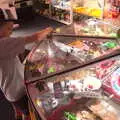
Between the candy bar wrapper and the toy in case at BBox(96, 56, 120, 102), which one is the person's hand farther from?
the candy bar wrapper

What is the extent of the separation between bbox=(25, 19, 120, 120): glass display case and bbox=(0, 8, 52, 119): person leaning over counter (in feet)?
0.48

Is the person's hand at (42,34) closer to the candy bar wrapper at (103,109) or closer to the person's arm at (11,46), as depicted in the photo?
the person's arm at (11,46)

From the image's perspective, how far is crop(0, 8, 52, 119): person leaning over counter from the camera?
2.03 meters

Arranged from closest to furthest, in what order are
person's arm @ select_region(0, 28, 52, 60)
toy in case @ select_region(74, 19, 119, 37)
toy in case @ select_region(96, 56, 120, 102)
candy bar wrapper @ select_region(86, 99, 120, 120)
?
candy bar wrapper @ select_region(86, 99, 120, 120) → toy in case @ select_region(96, 56, 120, 102) → person's arm @ select_region(0, 28, 52, 60) → toy in case @ select_region(74, 19, 119, 37)

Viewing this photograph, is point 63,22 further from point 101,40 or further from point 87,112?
point 87,112

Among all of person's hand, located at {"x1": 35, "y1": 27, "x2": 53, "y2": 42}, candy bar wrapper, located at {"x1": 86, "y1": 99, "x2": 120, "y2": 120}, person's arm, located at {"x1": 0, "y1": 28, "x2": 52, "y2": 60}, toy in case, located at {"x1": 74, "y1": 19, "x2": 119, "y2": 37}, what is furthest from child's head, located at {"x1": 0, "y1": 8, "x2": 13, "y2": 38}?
candy bar wrapper, located at {"x1": 86, "y1": 99, "x2": 120, "y2": 120}

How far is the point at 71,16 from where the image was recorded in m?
5.91

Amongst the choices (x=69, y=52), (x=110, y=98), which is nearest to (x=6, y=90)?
(x=69, y=52)

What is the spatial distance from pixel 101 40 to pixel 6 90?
107 cm

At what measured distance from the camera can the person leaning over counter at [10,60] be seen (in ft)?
6.67

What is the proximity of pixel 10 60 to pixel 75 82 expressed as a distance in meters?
0.71

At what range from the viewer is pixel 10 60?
7.04 feet

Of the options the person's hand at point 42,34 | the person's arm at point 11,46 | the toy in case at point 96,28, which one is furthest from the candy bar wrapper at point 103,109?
the toy in case at point 96,28

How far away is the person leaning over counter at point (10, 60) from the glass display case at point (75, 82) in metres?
0.15
